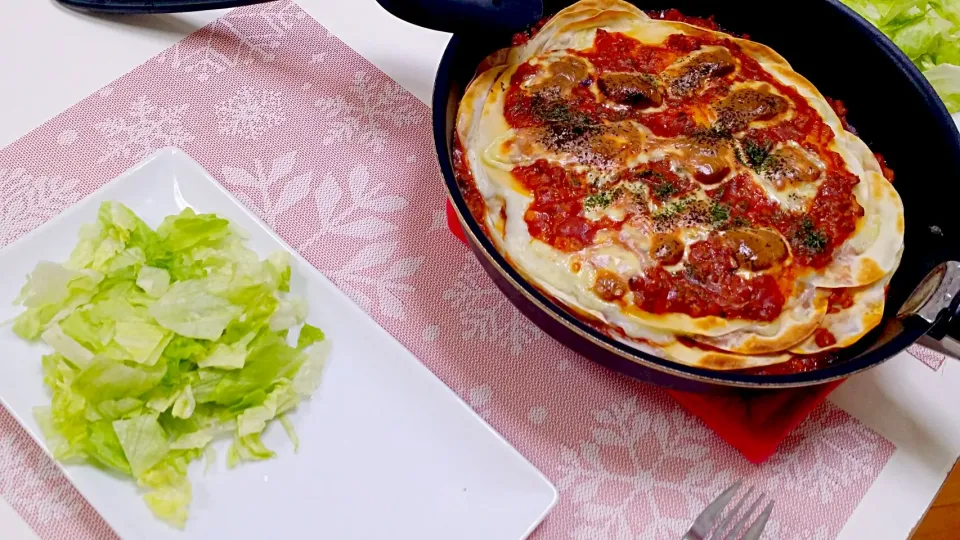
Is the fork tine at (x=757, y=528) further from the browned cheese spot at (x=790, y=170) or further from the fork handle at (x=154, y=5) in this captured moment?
the fork handle at (x=154, y=5)

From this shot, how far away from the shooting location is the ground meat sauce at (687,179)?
1.56m

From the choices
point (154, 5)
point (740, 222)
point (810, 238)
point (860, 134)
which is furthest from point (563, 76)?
point (154, 5)

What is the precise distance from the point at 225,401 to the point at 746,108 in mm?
1389

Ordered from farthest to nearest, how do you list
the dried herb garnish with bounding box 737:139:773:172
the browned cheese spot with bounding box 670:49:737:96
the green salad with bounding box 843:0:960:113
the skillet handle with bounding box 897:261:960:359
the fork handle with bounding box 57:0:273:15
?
the green salad with bounding box 843:0:960:113, the fork handle with bounding box 57:0:273:15, the browned cheese spot with bounding box 670:49:737:96, the dried herb garnish with bounding box 737:139:773:172, the skillet handle with bounding box 897:261:960:359

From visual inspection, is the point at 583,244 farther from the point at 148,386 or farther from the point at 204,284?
the point at 148,386

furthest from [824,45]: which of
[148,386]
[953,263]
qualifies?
[148,386]

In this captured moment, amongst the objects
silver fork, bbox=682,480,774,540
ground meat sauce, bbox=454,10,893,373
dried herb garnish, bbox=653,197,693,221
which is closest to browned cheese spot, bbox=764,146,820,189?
ground meat sauce, bbox=454,10,893,373

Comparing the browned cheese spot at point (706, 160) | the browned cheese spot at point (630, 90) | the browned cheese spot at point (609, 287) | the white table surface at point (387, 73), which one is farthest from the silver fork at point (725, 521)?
the browned cheese spot at point (630, 90)

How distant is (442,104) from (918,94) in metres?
1.13

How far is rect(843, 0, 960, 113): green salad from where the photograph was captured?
2.50 meters

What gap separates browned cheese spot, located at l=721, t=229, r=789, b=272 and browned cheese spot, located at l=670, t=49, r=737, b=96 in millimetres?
450

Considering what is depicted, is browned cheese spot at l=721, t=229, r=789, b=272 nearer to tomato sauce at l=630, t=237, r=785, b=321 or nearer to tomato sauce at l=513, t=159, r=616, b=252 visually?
tomato sauce at l=630, t=237, r=785, b=321

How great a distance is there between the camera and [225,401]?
1.52m

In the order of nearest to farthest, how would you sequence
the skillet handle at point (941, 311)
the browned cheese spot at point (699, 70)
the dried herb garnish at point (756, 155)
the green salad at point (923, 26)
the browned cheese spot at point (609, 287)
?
the skillet handle at point (941, 311), the browned cheese spot at point (609, 287), the dried herb garnish at point (756, 155), the browned cheese spot at point (699, 70), the green salad at point (923, 26)
